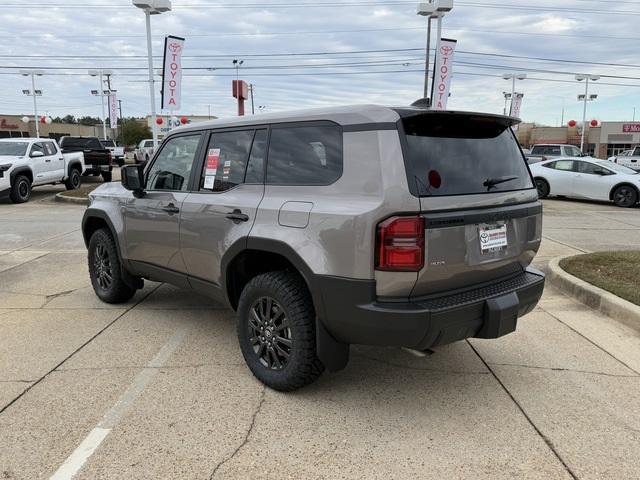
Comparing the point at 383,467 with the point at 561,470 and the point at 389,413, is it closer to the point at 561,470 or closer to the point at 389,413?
the point at 389,413

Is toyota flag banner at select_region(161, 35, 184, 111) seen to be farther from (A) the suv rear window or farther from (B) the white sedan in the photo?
(A) the suv rear window

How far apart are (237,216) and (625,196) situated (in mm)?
14839

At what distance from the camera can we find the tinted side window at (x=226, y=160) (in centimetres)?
389

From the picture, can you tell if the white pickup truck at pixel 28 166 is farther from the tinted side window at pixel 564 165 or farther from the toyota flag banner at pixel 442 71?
the tinted side window at pixel 564 165

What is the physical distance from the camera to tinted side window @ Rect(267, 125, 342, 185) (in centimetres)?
323

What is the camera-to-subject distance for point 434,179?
306 cm

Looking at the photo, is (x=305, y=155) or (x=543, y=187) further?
(x=543, y=187)

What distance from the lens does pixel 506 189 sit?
11.5 feet

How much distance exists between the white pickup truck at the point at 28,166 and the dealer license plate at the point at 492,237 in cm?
1493

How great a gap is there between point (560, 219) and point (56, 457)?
1201 centimetres

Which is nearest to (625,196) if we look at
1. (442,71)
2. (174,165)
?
(442,71)

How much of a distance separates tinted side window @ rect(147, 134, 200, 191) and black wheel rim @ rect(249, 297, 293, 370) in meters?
1.36

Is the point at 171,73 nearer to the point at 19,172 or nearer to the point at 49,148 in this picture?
the point at 49,148

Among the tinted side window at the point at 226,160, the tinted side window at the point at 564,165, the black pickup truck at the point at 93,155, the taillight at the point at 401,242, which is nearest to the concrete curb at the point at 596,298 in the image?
the taillight at the point at 401,242
